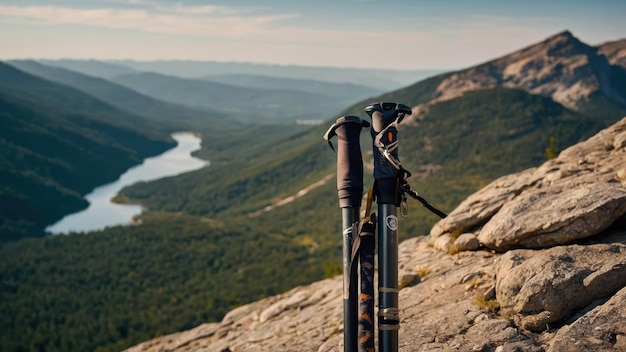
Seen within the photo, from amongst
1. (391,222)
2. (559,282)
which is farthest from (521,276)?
(391,222)

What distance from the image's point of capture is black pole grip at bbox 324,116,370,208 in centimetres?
913

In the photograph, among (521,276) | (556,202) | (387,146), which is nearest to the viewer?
(387,146)

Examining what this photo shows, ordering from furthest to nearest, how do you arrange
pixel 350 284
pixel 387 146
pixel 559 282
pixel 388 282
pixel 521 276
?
pixel 521 276, pixel 559 282, pixel 350 284, pixel 388 282, pixel 387 146

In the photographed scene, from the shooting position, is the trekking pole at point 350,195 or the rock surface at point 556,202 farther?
the rock surface at point 556,202

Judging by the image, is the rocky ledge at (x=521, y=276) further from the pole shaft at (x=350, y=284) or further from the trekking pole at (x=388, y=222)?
the pole shaft at (x=350, y=284)

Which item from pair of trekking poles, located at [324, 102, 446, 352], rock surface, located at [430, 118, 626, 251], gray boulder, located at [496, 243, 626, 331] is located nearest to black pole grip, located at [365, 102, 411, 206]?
pair of trekking poles, located at [324, 102, 446, 352]

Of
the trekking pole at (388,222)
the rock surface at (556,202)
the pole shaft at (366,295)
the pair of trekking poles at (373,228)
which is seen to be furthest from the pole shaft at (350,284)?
the rock surface at (556,202)

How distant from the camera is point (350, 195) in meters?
9.16

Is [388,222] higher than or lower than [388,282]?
higher

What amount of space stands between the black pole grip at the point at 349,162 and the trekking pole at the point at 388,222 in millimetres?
334

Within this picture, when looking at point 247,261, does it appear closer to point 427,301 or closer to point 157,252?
point 157,252

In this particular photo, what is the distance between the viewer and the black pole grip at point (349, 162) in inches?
360

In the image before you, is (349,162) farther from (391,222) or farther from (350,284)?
(350,284)

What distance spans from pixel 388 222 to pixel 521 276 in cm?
394
